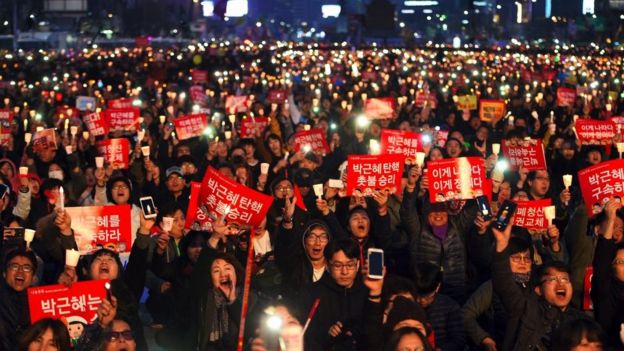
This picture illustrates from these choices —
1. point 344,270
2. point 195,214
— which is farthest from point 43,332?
point 195,214

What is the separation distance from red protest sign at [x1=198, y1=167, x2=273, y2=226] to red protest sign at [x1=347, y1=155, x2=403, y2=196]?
2.29 meters

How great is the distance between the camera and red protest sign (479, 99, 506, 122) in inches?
942

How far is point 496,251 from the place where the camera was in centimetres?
786

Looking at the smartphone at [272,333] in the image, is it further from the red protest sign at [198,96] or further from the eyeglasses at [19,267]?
the red protest sign at [198,96]

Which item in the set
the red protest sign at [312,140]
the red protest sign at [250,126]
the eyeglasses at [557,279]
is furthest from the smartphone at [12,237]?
the red protest sign at [250,126]

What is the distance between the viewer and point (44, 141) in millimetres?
15719

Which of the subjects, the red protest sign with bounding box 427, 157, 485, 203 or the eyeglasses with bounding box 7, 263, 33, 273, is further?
the red protest sign with bounding box 427, 157, 485, 203

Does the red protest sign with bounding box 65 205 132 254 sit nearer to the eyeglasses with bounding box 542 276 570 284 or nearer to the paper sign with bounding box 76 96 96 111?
the eyeglasses with bounding box 542 276 570 284

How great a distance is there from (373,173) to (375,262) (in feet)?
16.1

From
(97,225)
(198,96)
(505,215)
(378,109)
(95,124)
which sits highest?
(198,96)

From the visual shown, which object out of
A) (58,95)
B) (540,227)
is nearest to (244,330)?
(540,227)

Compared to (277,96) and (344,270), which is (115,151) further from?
(277,96)

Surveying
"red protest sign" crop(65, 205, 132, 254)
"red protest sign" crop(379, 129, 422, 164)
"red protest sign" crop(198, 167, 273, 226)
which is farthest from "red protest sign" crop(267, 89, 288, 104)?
"red protest sign" crop(198, 167, 273, 226)

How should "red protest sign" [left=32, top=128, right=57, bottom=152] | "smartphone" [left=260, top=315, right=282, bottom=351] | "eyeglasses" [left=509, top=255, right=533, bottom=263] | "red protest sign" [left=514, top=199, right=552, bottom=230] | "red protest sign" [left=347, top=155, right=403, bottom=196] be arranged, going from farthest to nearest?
"red protest sign" [left=32, top=128, right=57, bottom=152] → "red protest sign" [left=347, top=155, right=403, bottom=196] → "red protest sign" [left=514, top=199, right=552, bottom=230] → "eyeglasses" [left=509, top=255, right=533, bottom=263] → "smartphone" [left=260, top=315, right=282, bottom=351]
